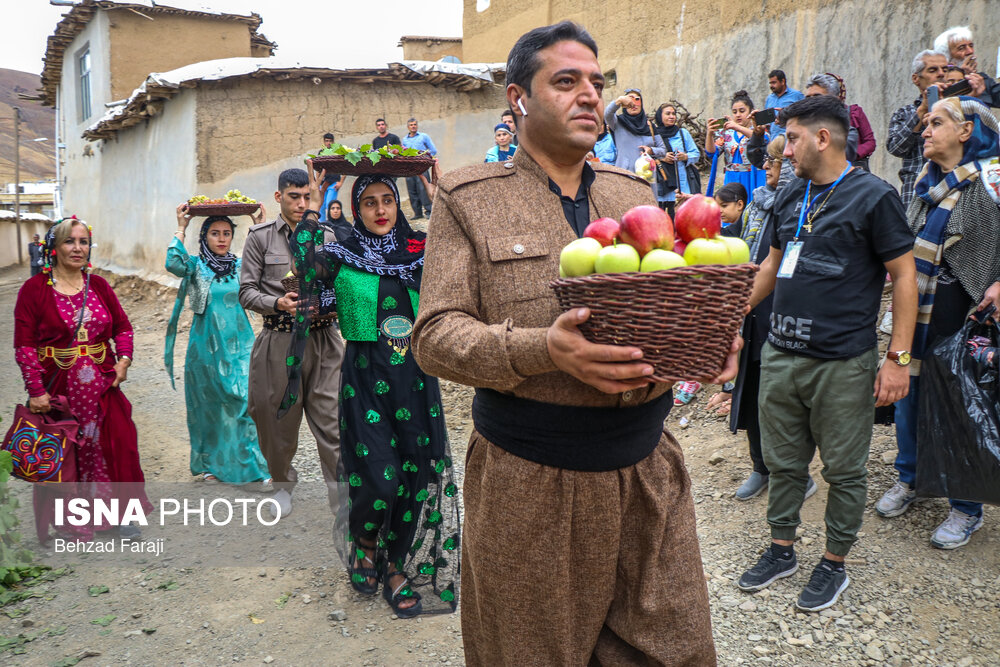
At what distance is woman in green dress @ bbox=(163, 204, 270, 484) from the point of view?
5773 millimetres

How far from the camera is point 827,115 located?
3.27 meters

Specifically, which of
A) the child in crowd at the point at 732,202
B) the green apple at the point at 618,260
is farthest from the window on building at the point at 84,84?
A: the green apple at the point at 618,260

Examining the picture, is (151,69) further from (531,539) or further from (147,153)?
(531,539)

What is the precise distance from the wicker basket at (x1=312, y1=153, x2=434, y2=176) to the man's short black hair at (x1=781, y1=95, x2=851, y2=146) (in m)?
1.84

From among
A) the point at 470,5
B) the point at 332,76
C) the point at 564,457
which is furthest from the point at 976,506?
the point at 470,5

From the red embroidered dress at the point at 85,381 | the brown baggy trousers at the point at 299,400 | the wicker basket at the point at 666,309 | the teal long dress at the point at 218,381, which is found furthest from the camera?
the teal long dress at the point at 218,381

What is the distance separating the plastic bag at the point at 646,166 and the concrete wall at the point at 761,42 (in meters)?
2.74

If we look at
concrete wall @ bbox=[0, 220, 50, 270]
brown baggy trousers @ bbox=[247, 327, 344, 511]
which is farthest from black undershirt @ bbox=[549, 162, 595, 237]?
concrete wall @ bbox=[0, 220, 50, 270]

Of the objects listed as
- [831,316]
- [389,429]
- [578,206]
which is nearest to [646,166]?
[831,316]

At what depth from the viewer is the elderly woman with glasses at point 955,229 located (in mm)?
3646

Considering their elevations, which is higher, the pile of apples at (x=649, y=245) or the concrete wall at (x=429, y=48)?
the concrete wall at (x=429, y=48)

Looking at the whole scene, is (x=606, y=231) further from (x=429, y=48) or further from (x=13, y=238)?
(x=13, y=238)

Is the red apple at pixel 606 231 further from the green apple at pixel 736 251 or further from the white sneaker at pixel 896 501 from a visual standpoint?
the white sneaker at pixel 896 501

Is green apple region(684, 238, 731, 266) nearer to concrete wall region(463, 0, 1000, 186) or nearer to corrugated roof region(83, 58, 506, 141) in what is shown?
concrete wall region(463, 0, 1000, 186)
